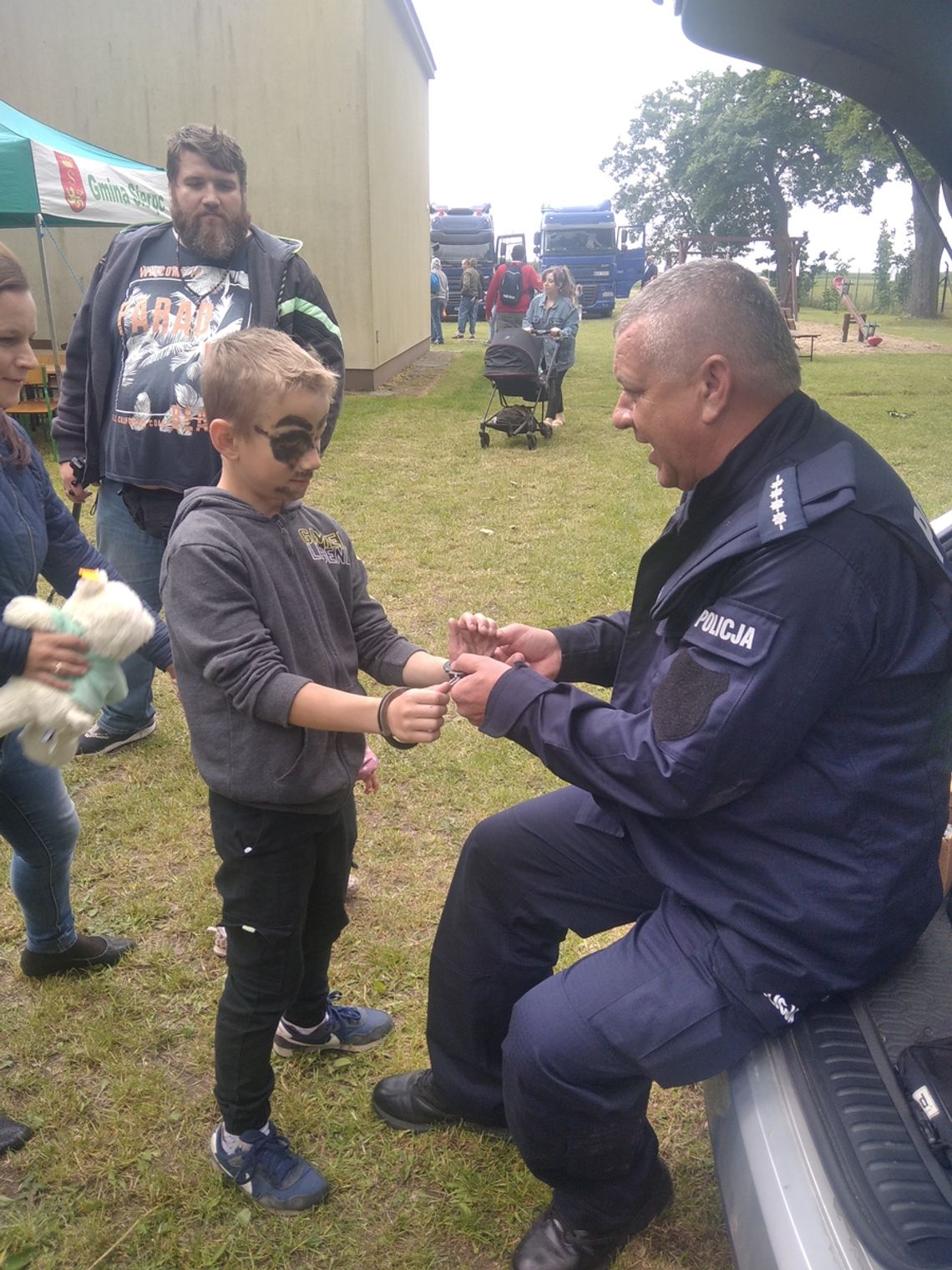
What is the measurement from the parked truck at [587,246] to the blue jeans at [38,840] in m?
29.7

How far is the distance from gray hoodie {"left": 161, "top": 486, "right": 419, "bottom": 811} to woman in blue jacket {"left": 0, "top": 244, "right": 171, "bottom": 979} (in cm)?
26

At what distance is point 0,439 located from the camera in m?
2.16

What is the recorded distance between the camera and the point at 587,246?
100ft

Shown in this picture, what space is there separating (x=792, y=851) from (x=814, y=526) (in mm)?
562

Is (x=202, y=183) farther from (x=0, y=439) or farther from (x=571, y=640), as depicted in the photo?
(x=571, y=640)

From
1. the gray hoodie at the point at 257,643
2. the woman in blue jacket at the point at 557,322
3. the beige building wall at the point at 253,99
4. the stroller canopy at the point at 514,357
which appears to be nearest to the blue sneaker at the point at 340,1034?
the gray hoodie at the point at 257,643

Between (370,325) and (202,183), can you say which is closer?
(202,183)

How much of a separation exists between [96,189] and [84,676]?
8272mm

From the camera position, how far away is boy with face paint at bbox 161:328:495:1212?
6.11 feet

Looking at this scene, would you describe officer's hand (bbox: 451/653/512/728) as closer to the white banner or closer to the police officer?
the police officer

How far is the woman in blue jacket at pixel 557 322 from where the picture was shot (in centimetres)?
1163

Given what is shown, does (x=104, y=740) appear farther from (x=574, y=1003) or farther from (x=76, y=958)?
(x=574, y=1003)

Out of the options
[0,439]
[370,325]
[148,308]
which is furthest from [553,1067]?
[370,325]

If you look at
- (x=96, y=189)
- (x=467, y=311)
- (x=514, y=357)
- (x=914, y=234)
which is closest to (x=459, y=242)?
(x=467, y=311)
